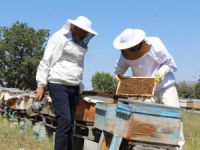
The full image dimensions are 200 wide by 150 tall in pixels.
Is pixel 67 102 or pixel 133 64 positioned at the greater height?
pixel 133 64

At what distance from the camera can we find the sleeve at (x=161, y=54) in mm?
5980

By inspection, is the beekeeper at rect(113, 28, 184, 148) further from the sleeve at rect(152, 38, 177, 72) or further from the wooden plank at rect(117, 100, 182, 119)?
the wooden plank at rect(117, 100, 182, 119)

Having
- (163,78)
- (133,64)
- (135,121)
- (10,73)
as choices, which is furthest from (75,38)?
(10,73)

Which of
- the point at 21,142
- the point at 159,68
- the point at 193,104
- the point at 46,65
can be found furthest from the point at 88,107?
the point at 193,104

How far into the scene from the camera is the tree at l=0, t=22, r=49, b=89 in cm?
5547

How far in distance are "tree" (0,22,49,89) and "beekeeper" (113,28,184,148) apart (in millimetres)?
49737

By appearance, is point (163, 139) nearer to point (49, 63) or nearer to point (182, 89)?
point (49, 63)

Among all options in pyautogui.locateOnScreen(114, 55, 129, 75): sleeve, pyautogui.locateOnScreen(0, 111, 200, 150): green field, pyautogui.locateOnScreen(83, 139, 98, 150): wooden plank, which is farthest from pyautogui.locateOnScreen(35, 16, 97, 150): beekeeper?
pyautogui.locateOnScreen(0, 111, 200, 150): green field

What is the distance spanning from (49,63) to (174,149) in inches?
79.5

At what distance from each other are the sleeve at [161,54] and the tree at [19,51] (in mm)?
49886

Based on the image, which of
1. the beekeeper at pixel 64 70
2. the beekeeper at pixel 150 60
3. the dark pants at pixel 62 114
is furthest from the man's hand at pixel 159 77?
the dark pants at pixel 62 114

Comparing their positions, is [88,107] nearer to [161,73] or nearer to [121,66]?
[121,66]

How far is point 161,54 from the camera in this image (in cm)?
600

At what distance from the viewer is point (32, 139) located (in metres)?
8.71
